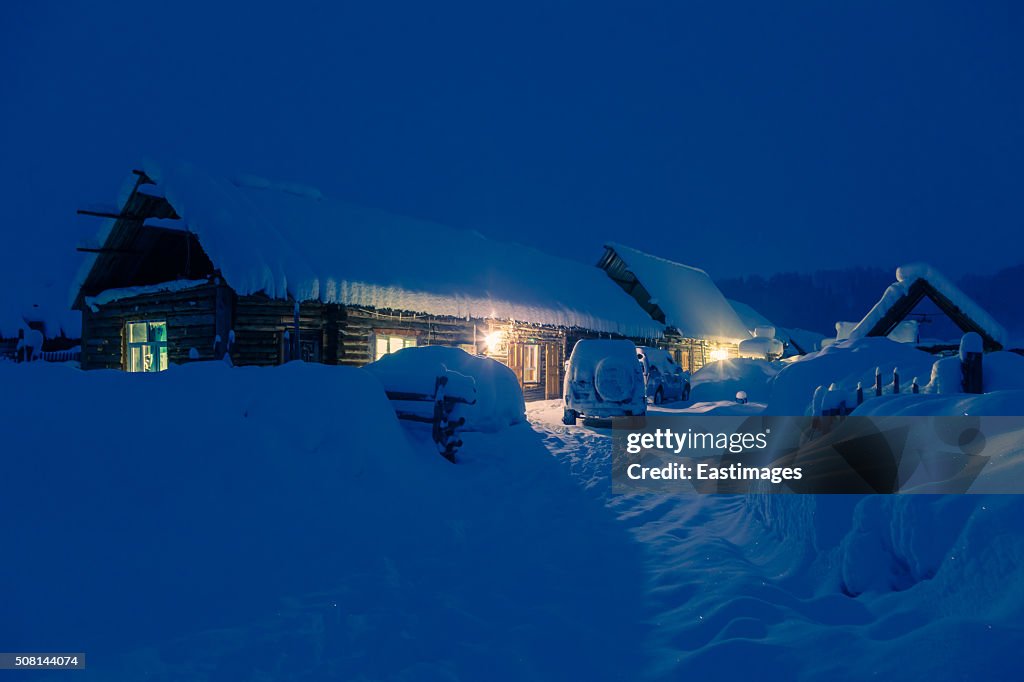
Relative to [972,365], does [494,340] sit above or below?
above

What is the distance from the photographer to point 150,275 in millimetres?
15844

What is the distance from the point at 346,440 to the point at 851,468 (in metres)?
5.02

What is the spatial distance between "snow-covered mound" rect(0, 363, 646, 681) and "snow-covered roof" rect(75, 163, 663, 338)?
7.40 m

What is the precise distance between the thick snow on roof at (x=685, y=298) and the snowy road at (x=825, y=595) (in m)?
23.9

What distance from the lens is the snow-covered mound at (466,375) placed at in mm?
8555

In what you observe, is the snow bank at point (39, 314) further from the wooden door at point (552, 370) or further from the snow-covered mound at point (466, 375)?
the snow-covered mound at point (466, 375)

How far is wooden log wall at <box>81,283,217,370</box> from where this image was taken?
13445 mm

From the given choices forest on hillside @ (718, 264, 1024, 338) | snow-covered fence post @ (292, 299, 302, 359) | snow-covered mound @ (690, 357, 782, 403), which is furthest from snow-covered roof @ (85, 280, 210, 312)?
forest on hillside @ (718, 264, 1024, 338)

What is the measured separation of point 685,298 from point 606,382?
2039 centimetres

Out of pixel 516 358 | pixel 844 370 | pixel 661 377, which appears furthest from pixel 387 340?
pixel 844 370

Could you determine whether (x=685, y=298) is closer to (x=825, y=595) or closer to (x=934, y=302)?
(x=934, y=302)

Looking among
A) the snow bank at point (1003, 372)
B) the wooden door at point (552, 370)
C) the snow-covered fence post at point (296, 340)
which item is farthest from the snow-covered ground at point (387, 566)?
the wooden door at point (552, 370)

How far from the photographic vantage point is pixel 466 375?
9.73m

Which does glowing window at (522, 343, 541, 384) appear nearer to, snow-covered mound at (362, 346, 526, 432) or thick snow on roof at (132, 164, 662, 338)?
thick snow on roof at (132, 164, 662, 338)
